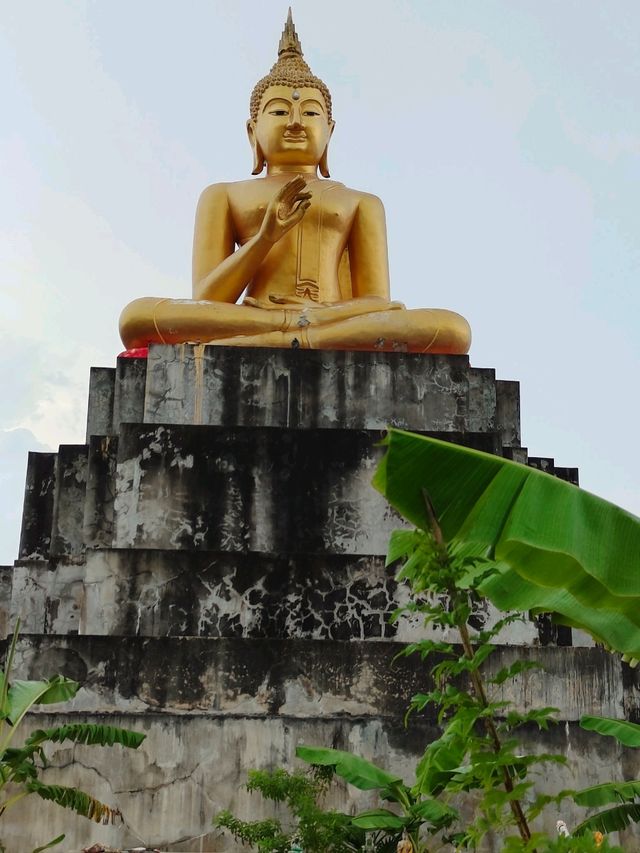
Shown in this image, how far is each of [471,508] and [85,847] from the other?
314 cm

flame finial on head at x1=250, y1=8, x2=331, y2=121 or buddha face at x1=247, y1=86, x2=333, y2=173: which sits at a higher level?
flame finial on head at x1=250, y1=8, x2=331, y2=121

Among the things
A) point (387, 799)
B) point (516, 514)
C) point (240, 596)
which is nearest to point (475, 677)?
point (516, 514)

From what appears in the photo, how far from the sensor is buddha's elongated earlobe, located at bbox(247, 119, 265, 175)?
1204 centimetres

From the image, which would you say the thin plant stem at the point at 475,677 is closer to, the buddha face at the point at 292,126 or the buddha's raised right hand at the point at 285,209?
the buddha's raised right hand at the point at 285,209

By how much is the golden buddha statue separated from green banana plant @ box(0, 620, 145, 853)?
413cm

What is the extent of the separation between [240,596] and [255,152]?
5.85m

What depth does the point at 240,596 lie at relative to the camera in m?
7.55

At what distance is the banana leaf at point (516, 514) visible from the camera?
173 inches

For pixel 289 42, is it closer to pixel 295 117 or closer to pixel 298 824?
pixel 295 117

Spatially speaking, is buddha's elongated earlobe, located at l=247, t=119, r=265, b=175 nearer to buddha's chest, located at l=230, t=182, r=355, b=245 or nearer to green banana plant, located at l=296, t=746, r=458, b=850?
buddha's chest, located at l=230, t=182, r=355, b=245

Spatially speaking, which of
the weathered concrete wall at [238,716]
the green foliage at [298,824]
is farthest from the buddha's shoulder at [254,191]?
the green foliage at [298,824]

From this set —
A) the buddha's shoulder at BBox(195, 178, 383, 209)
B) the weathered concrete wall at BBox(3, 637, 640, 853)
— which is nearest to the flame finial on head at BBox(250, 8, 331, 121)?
the buddha's shoulder at BBox(195, 178, 383, 209)

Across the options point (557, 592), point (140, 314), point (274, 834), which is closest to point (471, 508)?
point (557, 592)

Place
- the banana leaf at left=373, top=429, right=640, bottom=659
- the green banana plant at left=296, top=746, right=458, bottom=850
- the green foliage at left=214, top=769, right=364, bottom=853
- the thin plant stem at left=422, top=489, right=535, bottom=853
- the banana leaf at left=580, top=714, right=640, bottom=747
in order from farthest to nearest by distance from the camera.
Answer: the banana leaf at left=580, top=714, right=640, bottom=747 < the green foliage at left=214, top=769, right=364, bottom=853 < the green banana plant at left=296, top=746, right=458, bottom=850 < the banana leaf at left=373, top=429, right=640, bottom=659 < the thin plant stem at left=422, top=489, right=535, bottom=853
